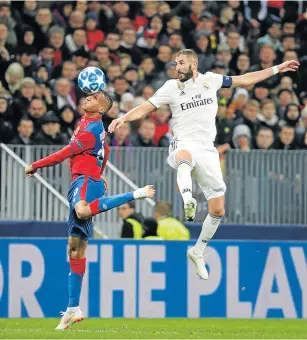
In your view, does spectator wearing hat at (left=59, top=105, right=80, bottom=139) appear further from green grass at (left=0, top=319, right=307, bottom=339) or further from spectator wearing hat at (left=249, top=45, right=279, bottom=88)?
green grass at (left=0, top=319, right=307, bottom=339)

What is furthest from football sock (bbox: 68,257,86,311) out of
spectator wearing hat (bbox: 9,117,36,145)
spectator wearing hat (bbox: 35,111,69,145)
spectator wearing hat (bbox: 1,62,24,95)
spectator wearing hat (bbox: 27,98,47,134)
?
spectator wearing hat (bbox: 1,62,24,95)

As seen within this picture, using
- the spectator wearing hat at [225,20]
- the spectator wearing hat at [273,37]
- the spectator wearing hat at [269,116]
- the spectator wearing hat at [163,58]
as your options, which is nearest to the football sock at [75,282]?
the spectator wearing hat at [269,116]

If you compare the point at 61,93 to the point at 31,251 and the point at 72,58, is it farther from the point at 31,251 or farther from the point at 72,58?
the point at 31,251

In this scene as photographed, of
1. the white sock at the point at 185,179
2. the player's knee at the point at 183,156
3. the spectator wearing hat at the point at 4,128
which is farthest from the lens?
the spectator wearing hat at the point at 4,128

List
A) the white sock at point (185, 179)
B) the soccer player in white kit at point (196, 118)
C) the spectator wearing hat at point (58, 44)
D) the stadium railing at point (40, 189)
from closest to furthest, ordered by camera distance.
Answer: the white sock at point (185, 179)
the soccer player in white kit at point (196, 118)
the stadium railing at point (40, 189)
the spectator wearing hat at point (58, 44)

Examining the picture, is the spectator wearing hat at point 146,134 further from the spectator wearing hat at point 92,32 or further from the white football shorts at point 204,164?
the white football shorts at point 204,164

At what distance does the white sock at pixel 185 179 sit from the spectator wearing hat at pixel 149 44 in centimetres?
933

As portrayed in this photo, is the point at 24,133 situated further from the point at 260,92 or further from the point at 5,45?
the point at 260,92

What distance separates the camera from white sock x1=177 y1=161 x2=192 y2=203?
50.5ft

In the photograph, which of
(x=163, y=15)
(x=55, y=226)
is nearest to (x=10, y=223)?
(x=55, y=226)

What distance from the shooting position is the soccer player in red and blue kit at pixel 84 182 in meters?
14.8

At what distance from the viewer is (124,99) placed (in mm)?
22875

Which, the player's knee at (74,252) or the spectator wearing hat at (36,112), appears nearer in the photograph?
the player's knee at (74,252)

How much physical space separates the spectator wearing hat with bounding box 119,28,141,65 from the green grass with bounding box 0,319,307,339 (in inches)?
312
